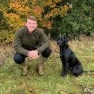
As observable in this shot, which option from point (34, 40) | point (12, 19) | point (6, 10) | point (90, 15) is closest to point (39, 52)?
point (34, 40)

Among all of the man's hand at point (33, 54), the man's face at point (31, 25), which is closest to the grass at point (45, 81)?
the man's hand at point (33, 54)

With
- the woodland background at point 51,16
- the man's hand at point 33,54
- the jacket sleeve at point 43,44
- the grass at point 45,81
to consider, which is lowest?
the woodland background at point 51,16

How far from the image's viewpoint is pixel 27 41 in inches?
314

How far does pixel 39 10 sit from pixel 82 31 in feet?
9.72

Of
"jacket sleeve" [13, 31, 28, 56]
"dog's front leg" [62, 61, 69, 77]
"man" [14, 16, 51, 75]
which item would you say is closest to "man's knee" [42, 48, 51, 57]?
"man" [14, 16, 51, 75]

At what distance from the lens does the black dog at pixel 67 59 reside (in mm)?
7824

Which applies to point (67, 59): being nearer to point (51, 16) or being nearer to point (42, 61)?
point (42, 61)

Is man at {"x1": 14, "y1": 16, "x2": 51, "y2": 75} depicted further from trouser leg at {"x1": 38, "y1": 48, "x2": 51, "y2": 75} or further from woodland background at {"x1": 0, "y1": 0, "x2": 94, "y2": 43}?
woodland background at {"x1": 0, "y1": 0, "x2": 94, "y2": 43}

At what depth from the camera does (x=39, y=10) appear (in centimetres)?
1191

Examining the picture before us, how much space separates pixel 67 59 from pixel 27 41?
1136mm

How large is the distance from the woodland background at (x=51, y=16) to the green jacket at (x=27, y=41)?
10.6 ft

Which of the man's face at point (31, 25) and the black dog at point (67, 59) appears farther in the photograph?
the black dog at point (67, 59)

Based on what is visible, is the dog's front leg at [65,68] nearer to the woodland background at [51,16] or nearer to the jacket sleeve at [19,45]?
the jacket sleeve at [19,45]

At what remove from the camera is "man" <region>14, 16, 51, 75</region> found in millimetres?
7715
